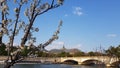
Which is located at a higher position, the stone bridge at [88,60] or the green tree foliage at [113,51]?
the green tree foliage at [113,51]

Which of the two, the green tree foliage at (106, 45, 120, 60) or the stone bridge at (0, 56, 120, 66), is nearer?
the stone bridge at (0, 56, 120, 66)

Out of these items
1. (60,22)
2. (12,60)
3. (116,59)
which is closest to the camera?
(12,60)

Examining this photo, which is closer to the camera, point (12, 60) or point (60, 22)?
point (12, 60)

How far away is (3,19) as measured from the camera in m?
8.50

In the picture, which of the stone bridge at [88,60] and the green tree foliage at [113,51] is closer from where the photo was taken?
the stone bridge at [88,60]

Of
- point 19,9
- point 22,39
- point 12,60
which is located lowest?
point 12,60

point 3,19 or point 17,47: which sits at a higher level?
point 3,19

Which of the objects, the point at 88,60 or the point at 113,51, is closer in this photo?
the point at 113,51

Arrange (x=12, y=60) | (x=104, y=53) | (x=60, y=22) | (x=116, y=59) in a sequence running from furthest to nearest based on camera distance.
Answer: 1. (x=104, y=53)
2. (x=116, y=59)
3. (x=60, y=22)
4. (x=12, y=60)

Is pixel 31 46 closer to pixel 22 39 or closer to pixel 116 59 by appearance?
pixel 22 39

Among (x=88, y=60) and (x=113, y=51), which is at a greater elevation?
(x=113, y=51)

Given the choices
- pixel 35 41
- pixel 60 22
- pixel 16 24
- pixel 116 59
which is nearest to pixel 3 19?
pixel 16 24

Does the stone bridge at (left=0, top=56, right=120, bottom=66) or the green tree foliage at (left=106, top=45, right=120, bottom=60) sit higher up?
the green tree foliage at (left=106, top=45, right=120, bottom=60)

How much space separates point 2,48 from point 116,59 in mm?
107493
